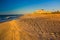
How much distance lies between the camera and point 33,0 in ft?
5.45

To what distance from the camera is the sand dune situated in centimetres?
155

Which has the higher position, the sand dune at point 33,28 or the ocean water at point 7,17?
the ocean water at point 7,17

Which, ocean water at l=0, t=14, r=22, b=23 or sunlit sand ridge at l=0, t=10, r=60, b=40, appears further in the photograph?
ocean water at l=0, t=14, r=22, b=23

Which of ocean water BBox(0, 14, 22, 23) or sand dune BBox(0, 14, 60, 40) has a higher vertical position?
Result: ocean water BBox(0, 14, 22, 23)

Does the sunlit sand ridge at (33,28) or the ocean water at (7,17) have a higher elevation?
the ocean water at (7,17)

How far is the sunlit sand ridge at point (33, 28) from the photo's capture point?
155cm

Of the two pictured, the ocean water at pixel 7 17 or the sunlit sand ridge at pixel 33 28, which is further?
the ocean water at pixel 7 17

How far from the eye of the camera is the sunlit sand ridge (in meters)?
1.55

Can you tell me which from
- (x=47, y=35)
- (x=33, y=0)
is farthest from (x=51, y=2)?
(x=47, y=35)

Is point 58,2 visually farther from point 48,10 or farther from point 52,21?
point 52,21

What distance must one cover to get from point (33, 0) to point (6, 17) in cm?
50

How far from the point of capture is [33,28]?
1.63 meters

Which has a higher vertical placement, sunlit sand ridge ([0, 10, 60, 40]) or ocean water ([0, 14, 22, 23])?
ocean water ([0, 14, 22, 23])

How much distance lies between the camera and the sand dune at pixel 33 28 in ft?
5.07
